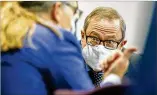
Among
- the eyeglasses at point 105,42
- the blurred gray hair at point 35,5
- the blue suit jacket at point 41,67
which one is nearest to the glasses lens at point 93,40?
the eyeglasses at point 105,42

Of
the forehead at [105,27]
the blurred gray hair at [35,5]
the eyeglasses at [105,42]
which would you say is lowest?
the eyeglasses at [105,42]

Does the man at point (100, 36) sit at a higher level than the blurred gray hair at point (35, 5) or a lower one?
lower

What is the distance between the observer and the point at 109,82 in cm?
123

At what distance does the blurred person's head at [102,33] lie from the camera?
1.27 meters

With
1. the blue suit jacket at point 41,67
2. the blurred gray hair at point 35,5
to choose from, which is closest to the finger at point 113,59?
the blue suit jacket at point 41,67

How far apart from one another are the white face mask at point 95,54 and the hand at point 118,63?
23mm

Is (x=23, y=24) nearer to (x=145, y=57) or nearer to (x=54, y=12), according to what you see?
(x=54, y=12)

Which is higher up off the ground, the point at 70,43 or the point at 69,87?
the point at 70,43

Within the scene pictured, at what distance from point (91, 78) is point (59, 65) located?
0.54 feet

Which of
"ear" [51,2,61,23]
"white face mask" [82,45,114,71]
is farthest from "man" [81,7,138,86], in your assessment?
"ear" [51,2,61,23]

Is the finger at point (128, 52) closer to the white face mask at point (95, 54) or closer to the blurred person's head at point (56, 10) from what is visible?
the white face mask at point (95, 54)

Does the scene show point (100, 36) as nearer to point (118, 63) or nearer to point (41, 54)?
point (118, 63)

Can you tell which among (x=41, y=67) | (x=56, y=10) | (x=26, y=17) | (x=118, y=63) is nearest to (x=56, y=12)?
(x=56, y=10)

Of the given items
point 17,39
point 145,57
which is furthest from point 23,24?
point 145,57
